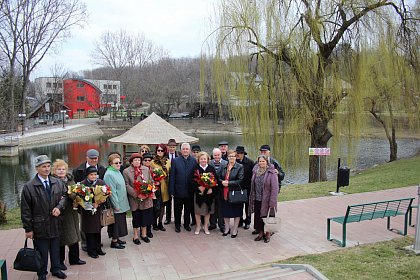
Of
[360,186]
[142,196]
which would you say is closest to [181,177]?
[142,196]

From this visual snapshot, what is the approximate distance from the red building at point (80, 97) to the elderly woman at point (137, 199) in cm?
5107

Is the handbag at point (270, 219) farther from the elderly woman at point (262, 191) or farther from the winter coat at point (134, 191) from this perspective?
the winter coat at point (134, 191)

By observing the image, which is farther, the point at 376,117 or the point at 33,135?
the point at 33,135

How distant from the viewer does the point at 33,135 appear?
3353cm

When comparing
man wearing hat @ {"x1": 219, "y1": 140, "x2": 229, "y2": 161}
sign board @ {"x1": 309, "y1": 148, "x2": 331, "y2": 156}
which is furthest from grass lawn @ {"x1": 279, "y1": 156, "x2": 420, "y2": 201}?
man wearing hat @ {"x1": 219, "y1": 140, "x2": 229, "y2": 161}

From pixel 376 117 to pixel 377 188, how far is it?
8776mm

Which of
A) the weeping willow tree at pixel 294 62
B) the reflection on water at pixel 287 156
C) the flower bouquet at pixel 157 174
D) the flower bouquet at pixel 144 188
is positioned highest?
the weeping willow tree at pixel 294 62

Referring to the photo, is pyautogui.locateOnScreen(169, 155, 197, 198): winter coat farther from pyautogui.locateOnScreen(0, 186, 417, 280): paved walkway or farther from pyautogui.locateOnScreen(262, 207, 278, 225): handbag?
pyautogui.locateOnScreen(262, 207, 278, 225): handbag

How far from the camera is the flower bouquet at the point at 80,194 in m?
4.70

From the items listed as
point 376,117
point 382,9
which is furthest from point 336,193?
point 376,117

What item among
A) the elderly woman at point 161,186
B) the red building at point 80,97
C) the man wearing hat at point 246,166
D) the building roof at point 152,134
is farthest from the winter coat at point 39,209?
the red building at point 80,97

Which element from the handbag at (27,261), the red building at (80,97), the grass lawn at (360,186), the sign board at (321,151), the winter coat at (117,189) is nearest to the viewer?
the handbag at (27,261)

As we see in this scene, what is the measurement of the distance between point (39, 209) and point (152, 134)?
301 inches

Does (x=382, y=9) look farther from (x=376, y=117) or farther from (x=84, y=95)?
(x=84, y=95)
